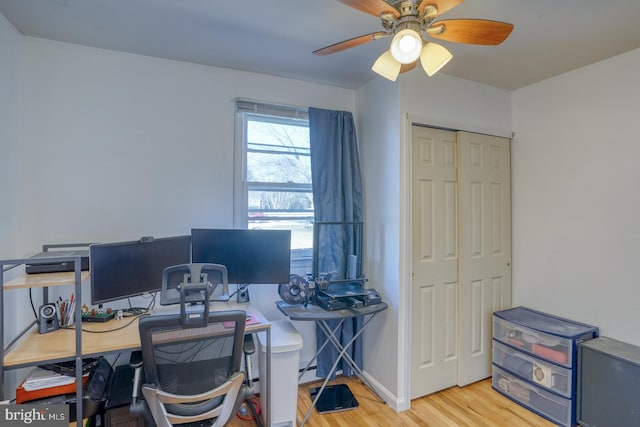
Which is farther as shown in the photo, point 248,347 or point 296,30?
point 296,30

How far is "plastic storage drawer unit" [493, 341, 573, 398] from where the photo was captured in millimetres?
2237

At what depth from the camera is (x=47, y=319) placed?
69.7 inches

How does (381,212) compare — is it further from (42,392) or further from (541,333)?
(42,392)

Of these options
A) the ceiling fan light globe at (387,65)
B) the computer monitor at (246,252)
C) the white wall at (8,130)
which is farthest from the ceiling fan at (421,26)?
Answer: the white wall at (8,130)

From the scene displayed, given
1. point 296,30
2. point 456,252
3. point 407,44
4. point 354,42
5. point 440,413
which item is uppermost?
point 296,30

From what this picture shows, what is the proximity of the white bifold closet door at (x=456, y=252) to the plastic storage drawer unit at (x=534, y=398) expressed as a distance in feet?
0.63

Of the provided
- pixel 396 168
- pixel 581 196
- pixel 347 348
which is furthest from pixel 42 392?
pixel 581 196

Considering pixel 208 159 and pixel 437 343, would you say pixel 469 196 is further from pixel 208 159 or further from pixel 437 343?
pixel 208 159

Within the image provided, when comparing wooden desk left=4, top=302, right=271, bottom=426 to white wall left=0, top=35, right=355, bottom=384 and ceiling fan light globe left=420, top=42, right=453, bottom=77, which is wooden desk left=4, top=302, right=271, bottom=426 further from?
ceiling fan light globe left=420, top=42, right=453, bottom=77

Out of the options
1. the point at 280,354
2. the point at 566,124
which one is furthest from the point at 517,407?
the point at 566,124

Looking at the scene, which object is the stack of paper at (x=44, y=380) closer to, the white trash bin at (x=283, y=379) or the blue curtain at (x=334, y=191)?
the white trash bin at (x=283, y=379)

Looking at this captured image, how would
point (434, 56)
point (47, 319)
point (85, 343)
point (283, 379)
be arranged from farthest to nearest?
point (283, 379) → point (47, 319) → point (85, 343) → point (434, 56)

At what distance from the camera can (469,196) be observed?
2.68m

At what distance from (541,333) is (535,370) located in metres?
0.28
